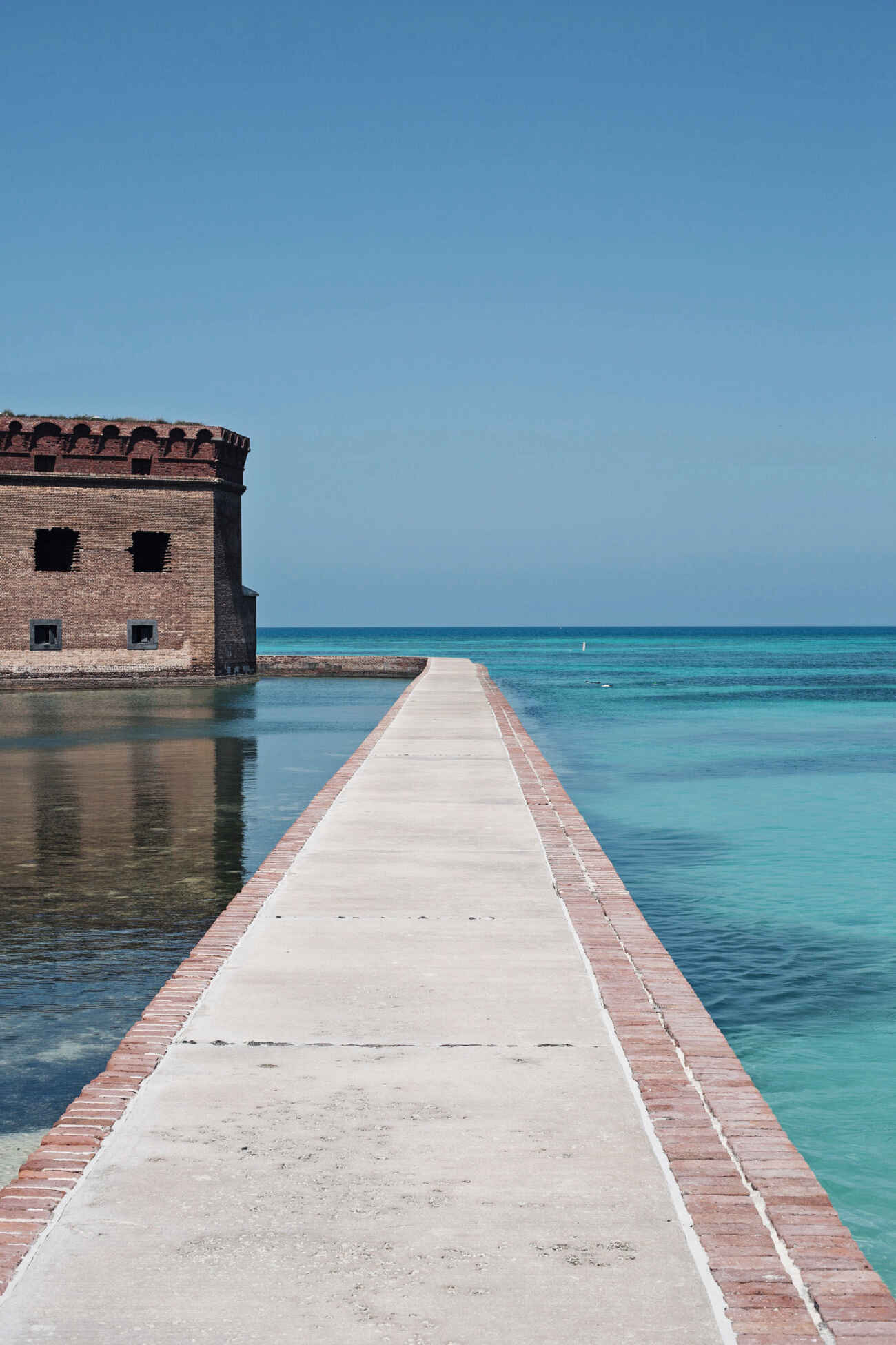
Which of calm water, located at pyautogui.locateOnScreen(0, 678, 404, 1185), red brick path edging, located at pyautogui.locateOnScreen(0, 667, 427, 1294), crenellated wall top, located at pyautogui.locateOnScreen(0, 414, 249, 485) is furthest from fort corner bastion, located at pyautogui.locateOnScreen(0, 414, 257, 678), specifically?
red brick path edging, located at pyautogui.locateOnScreen(0, 667, 427, 1294)

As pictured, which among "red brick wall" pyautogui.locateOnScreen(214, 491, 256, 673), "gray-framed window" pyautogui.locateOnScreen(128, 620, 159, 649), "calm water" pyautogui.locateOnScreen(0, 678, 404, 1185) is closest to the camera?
"calm water" pyautogui.locateOnScreen(0, 678, 404, 1185)

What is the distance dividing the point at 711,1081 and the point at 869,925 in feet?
21.8

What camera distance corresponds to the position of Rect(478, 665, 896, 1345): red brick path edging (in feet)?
9.71

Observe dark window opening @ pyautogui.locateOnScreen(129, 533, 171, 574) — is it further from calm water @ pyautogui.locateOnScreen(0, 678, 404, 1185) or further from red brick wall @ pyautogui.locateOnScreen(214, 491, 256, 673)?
calm water @ pyautogui.locateOnScreen(0, 678, 404, 1185)

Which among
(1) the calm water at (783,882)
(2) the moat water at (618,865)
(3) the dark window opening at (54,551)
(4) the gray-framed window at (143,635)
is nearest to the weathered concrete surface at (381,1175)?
(2) the moat water at (618,865)

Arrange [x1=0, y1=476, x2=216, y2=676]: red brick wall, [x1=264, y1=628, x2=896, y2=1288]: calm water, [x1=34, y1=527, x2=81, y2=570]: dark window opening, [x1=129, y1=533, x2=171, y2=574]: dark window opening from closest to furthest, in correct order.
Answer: [x1=264, y1=628, x2=896, y2=1288]: calm water, [x1=0, y1=476, x2=216, y2=676]: red brick wall, [x1=129, y1=533, x2=171, y2=574]: dark window opening, [x1=34, y1=527, x2=81, y2=570]: dark window opening

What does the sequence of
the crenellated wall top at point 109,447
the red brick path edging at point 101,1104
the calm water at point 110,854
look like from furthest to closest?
the crenellated wall top at point 109,447
the calm water at point 110,854
the red brick path edging at point 101,1104

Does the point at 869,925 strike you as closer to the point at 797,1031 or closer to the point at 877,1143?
the point at 797,1031

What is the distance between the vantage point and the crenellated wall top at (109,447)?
36.6 m

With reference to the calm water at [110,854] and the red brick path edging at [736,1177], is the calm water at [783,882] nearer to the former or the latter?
the red brick path edging at [736,1177]

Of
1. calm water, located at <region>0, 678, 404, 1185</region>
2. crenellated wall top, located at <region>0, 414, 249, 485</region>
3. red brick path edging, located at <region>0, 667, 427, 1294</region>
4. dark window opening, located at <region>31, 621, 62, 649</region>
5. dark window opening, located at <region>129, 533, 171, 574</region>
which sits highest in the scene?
crenellated wall top, located at <region>0, 414, 249, 485</region>

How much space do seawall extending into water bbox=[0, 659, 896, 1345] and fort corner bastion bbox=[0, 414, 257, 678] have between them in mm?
32397

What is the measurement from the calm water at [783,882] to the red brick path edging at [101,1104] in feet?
9.32

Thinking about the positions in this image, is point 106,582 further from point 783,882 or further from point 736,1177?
point 736,1177
